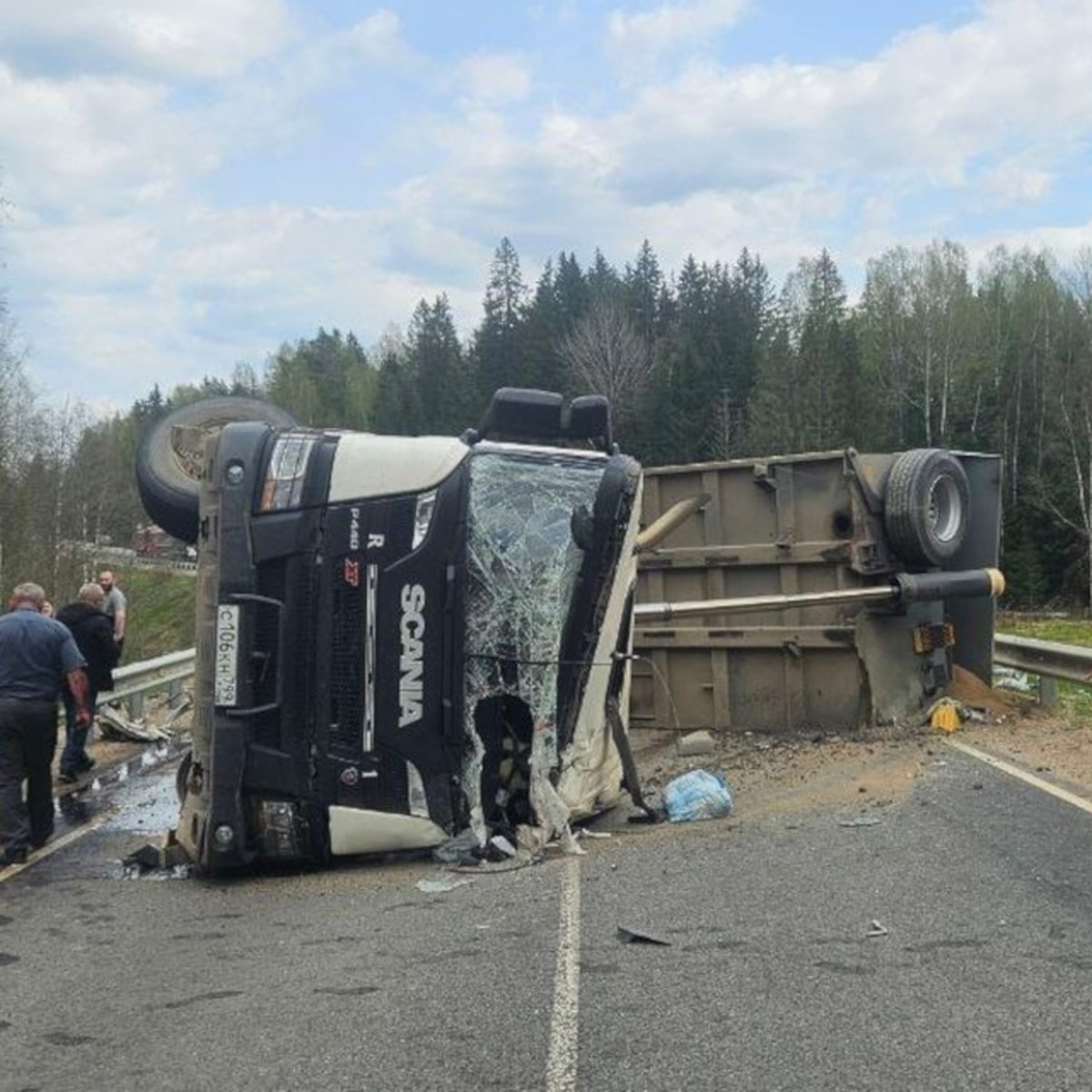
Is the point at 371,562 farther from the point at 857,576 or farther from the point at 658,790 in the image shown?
the point at 857,576

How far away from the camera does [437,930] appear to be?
521cm

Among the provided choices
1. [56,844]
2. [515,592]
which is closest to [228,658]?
[515,592]

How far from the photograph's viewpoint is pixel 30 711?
7617mm

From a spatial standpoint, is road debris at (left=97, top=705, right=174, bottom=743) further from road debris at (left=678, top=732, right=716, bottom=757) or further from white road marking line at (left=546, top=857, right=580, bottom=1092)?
white road marking line at (left=546, top=857, right=580, bottom=1092)

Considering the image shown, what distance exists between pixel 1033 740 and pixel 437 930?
203 inches

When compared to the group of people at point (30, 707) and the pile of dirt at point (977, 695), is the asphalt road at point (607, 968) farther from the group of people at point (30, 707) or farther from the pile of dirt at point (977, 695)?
the pile of dirt at point (977, 695)

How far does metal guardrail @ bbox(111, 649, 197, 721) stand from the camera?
41.0 ft

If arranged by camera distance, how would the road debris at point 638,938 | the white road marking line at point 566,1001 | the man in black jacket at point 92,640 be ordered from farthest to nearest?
1. the man in black jacket at point 92,640
2. the road debris at point 638,938
3. the white road marking line at point 566,1001

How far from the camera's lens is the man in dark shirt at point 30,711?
752 cm

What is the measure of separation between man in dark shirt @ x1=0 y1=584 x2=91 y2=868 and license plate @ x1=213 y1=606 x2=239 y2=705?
6.45 feet

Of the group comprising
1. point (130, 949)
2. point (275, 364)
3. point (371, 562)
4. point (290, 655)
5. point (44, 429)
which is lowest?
point (130, 949)

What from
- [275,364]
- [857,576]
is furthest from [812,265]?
[857,576]

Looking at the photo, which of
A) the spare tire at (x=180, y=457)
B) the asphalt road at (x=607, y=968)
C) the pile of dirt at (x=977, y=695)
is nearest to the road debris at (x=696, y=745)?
the pile of dirt at (x=977, y=695)

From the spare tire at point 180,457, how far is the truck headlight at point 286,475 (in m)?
1.84
